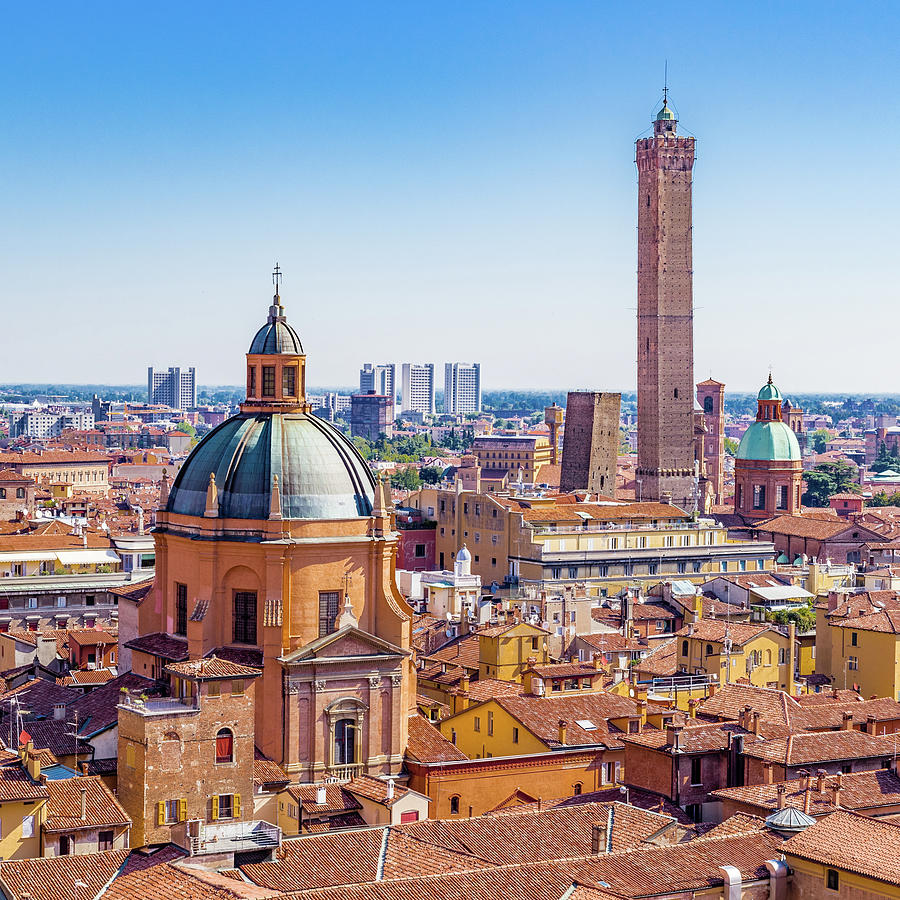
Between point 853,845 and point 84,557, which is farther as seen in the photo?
point 84,557

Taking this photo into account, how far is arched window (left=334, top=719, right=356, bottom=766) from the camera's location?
31.0 metres

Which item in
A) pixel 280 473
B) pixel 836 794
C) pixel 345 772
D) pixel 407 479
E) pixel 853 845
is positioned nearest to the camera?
pixel 853 845

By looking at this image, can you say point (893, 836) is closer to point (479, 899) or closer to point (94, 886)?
point (479, 899)

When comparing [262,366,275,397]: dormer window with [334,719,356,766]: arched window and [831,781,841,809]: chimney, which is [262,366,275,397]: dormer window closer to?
[334,719,356,766]: arched window

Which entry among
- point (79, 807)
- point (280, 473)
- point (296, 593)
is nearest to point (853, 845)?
point (79, 807)

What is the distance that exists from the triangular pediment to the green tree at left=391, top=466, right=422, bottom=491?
305 feet

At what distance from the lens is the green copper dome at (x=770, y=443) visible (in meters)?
78.8

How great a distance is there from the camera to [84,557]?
50.7 m

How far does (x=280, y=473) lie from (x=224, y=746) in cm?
579

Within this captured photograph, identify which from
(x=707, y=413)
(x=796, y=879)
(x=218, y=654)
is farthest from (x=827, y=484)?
(x=796, y=879)

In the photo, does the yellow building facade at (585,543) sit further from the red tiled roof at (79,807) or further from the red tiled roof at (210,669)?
the red tiled roof at (79,807)

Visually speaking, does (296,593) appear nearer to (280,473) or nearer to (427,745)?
(280,473)

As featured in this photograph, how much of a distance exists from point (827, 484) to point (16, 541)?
71402mm

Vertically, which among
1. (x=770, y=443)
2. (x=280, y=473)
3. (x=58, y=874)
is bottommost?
(x=58, y=874)
